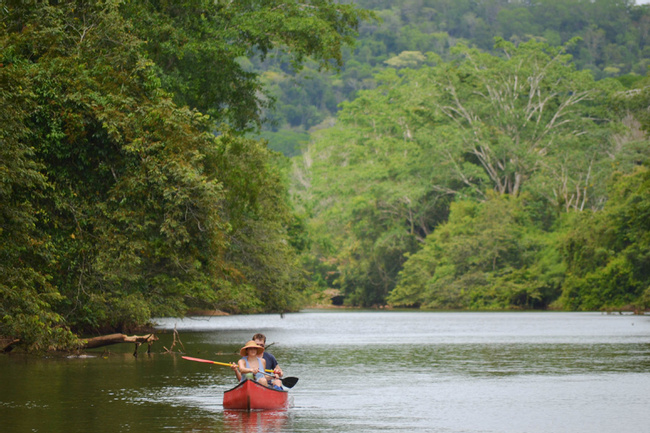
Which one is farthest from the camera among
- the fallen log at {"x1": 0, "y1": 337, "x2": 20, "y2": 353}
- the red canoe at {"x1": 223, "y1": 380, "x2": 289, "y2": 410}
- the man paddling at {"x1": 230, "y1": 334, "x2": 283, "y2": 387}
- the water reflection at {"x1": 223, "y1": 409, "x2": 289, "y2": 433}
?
the fallen log at {"x1": 0, "y1": 337, "x2": 20, "y2": 353}

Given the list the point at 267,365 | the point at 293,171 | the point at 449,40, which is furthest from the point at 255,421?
the point at 449,40

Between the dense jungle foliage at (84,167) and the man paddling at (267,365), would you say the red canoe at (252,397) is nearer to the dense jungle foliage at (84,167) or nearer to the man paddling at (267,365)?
the man paddling at (267,365)

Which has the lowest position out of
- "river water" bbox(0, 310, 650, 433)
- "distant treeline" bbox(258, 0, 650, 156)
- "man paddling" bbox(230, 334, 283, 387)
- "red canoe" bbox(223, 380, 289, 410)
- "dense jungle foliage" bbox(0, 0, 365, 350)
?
"river water" bbox(0, 310, 650, 433)

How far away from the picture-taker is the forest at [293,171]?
21.6 m

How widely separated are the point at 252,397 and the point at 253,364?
664 millimetres

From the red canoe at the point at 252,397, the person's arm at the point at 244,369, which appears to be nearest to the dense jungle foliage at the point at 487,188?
the red canoe at the point at 252,397

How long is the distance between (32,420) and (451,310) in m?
69.1

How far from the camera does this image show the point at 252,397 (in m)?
17.8

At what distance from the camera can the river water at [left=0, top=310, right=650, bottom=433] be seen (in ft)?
53.6

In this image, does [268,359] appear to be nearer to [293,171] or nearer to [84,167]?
[84,167]

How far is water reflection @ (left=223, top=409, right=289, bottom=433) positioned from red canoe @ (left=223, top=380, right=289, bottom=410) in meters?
0.12

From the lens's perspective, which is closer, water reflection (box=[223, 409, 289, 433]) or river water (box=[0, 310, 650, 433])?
water reflection (box=[223, 409, 289, 433])

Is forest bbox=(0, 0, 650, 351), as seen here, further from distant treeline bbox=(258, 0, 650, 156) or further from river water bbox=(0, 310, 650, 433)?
river water bbox=(0, 310, 650, 433)

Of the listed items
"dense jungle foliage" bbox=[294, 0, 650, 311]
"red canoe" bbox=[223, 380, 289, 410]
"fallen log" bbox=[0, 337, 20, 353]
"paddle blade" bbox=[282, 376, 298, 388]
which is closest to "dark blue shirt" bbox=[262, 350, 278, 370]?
"paddle blade" bbox=[282, 376, 298, 388]
